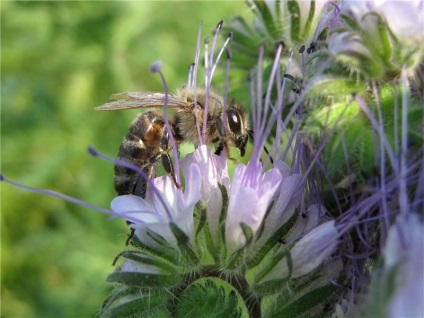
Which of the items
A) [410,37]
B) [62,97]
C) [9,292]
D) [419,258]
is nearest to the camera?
[419,258]

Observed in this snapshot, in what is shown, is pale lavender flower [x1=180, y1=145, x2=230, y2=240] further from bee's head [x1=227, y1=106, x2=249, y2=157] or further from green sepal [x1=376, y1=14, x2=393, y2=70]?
green sepal [x1=376, y1=14, x2=393, y2=70]

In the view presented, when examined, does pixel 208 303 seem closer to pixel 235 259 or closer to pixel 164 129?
pixel 235 259

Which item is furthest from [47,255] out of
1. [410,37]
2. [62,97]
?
[410,37]

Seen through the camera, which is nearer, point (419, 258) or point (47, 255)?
point (419, 258)

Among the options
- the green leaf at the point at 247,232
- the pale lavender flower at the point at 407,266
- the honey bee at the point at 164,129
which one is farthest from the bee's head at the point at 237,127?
the pale lavender flower at the point at 407,266

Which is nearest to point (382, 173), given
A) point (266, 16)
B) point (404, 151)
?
point (404, 151)

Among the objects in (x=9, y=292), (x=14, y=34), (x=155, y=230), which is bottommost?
(x=9, y=292)

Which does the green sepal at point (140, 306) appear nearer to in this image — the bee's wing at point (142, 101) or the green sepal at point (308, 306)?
the green sepal at point (308, 306)

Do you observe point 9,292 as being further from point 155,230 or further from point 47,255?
point 155,230

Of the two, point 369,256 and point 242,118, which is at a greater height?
point 242,118
